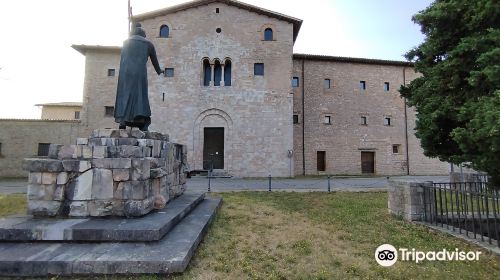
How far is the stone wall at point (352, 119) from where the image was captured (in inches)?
889

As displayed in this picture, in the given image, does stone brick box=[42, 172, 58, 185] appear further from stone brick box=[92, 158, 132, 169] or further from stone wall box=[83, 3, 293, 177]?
stone wall box=[83, 3, 293, 177]

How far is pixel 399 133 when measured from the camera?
2392 centimetres

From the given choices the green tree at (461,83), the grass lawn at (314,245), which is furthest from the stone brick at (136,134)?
the green tree at (461,83)

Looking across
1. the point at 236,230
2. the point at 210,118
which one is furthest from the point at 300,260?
the point at 210,118

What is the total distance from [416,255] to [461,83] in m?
3.58

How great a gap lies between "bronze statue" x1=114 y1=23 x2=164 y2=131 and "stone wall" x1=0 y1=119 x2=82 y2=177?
682 inches

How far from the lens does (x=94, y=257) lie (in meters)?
3.28

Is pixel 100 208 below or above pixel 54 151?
below

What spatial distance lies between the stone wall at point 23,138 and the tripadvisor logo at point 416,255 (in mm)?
22006

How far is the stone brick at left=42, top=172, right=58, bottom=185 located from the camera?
4578 millimetres

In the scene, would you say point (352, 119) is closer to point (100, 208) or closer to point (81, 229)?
point (100, 208)

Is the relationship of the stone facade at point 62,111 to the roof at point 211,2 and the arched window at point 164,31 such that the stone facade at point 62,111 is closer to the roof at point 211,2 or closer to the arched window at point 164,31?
the roof at point 211,2

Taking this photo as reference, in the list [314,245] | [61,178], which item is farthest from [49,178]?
[314,245]

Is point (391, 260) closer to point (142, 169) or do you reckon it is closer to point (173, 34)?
point (142, 169)
